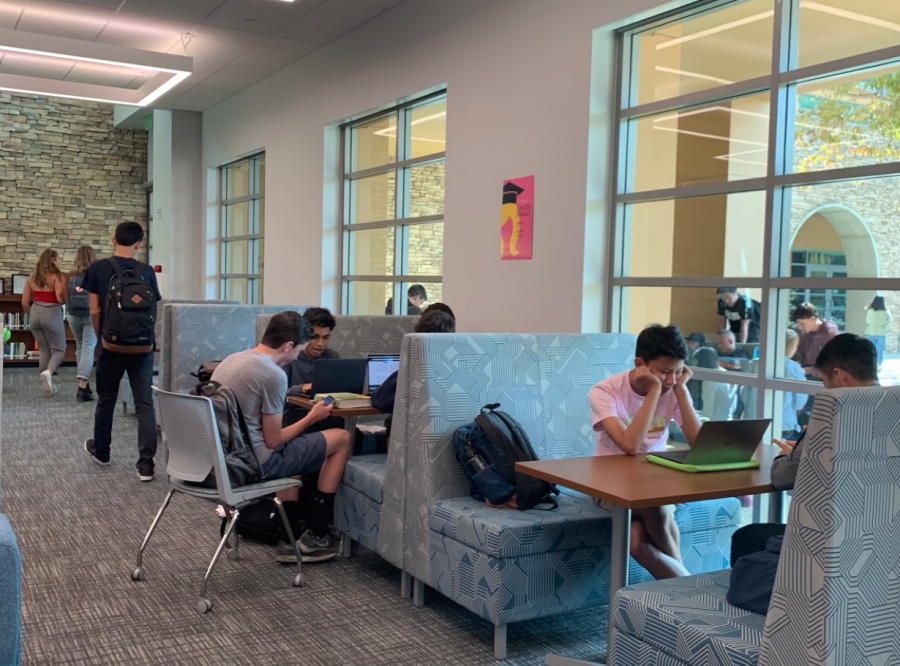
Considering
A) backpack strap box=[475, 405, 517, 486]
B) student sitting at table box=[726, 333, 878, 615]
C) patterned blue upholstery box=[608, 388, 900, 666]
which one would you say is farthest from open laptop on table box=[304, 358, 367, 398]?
patterned blue upholstery box=[608, 388, 900, 666]

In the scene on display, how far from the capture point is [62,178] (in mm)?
13312

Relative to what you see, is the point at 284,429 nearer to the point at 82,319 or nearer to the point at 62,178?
the point at 82,319

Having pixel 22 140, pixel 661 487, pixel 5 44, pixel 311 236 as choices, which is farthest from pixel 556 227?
pixel 22 140

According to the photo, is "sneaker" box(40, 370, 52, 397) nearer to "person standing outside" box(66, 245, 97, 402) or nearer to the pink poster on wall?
"person standing outside" box(66, 245, 97, 402)

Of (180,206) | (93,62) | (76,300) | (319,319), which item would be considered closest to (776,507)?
(319,319)

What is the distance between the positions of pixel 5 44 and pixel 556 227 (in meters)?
4.80

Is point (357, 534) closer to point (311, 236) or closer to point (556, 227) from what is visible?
point (556, 227)

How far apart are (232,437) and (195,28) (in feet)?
18.6

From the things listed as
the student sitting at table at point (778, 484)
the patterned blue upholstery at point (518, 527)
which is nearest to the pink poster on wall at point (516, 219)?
the patterned blue upholstery at point (518, 527)

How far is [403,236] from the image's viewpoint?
7695 millimetres

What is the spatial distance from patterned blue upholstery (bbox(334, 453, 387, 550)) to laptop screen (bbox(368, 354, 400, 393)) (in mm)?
456

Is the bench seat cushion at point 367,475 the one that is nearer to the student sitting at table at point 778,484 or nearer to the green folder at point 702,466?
the green folder at point 702,466

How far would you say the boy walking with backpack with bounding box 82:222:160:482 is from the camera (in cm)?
549

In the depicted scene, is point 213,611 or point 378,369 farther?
point 378,369
